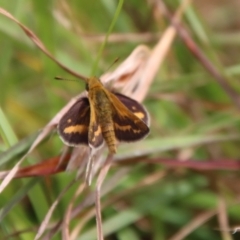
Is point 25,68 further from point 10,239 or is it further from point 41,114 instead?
point 10,239

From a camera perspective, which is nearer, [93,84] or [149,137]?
[93,84]

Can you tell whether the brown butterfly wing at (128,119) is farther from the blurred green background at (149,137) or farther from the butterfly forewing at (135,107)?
the blurred green background at (149,137)

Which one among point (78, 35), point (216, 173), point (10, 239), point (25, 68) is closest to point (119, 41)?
point (78, 35)

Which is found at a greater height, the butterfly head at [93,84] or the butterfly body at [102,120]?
the butterfly head at [93,84]

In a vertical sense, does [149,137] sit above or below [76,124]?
above

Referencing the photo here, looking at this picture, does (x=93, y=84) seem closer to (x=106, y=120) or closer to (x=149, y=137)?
(x=106, y=120)

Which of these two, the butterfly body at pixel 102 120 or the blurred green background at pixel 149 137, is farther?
the blurred green background at pixel 149 137

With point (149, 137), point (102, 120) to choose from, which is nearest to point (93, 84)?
point (102, 120)

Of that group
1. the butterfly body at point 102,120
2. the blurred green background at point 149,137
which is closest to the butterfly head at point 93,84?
the butterfly body at point 102,120
